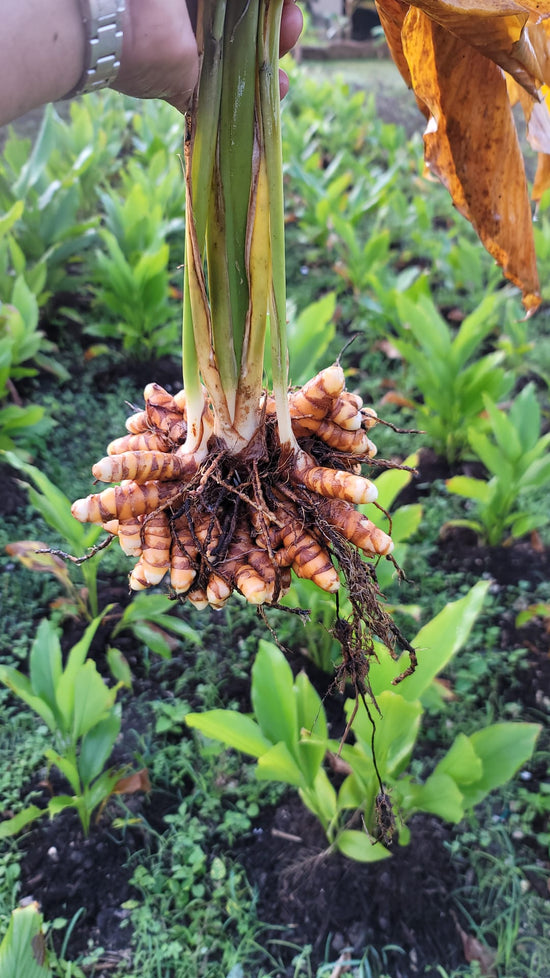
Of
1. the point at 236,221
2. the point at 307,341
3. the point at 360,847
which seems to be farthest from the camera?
the point at 307,341

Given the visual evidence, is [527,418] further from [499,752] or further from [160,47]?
[160,47]

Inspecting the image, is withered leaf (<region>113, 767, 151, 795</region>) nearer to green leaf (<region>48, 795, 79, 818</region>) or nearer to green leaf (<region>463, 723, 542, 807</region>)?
green leaf (<region>48, 795, 79, 818</region>)

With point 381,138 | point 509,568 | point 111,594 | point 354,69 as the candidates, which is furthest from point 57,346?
point 354,69

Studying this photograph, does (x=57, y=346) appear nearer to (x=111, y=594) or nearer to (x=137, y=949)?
→ (x=111, y=594)

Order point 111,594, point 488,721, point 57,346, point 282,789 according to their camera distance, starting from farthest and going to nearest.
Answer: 1. point 57,346
2. point 111,594
3. point 488,721
4. point 282,789

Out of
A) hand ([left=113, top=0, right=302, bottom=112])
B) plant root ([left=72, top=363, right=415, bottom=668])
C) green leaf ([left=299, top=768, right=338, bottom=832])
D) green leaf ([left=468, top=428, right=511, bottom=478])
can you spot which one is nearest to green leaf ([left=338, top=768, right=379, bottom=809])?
green leaf ([left=299, top=768, right=338, bottom=832])

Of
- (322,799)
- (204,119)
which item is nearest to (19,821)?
(322,799)
